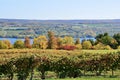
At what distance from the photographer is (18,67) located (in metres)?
44.7

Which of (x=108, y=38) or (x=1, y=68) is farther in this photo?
(x=108, y=38)

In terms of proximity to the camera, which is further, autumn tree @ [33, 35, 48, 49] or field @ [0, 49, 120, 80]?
autumn tree @ [33, 35, 48, 49]

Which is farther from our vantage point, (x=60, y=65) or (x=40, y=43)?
(x=40, y=43)

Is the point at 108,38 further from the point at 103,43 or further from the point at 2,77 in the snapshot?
the point at 2,77

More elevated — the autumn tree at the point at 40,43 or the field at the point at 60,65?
the field at the point at 60,65

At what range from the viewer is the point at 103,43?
138 metres

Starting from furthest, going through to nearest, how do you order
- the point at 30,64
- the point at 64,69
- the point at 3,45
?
the point at 3,45 < the point at 64,69 < the point at 30,64

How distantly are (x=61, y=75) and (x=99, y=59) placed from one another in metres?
7.16

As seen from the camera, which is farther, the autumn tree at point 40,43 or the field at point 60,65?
the autumn tree at point 40,43

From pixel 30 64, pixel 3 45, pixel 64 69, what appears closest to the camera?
pixel 30 64

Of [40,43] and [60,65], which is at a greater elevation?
[60,65]

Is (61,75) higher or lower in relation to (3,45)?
higher

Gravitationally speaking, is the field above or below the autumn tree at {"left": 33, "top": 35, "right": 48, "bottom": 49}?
above

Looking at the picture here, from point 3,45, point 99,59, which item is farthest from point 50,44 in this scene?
point 99,59
